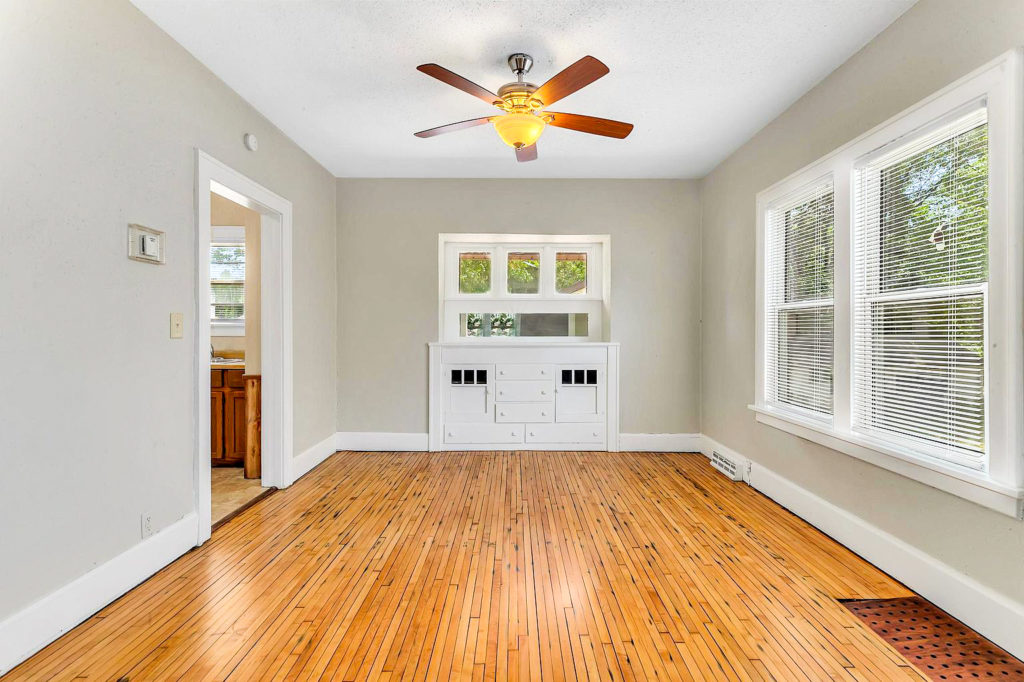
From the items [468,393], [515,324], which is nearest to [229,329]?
[468,393]

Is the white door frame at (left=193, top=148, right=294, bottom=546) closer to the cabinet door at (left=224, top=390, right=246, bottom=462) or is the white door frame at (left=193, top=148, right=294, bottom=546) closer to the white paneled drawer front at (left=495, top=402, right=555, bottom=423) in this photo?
the cabinet door at (left=224, top=390, right=246, bottom=462)

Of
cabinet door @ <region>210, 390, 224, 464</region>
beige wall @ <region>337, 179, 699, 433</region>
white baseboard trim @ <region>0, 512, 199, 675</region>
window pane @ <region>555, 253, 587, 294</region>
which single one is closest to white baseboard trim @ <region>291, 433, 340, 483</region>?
beige wall @ <region>337, 179, 699, 433</region>

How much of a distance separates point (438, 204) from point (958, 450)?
4199 millimetres

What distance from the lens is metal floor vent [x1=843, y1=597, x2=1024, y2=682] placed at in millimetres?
1701

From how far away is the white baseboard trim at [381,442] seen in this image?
484 cm

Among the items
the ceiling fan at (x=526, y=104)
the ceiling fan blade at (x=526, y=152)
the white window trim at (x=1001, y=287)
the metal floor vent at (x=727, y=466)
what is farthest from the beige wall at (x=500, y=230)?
the white window trim at (x=1001, y=287)

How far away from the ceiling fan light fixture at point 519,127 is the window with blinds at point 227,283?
3.56 metres

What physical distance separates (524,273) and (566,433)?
1662 mm

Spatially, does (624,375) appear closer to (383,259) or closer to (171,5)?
(383,259)

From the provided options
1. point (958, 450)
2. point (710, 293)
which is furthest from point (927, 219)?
Answer: point (710, 293)

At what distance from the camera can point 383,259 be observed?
4.84 meters

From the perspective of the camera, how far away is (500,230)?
484 centimetres

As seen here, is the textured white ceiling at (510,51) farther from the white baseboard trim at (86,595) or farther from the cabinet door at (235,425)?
the white baseboard trim at (86,595)

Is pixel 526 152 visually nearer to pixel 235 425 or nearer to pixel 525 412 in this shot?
pixel 525 412
